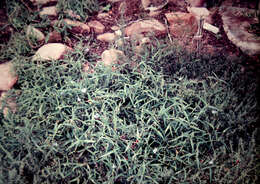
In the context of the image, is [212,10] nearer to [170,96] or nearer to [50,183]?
Result: [170,96]

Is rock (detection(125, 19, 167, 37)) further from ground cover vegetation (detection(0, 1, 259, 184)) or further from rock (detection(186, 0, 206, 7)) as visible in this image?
rock (detection(186, 0, 206, 7))

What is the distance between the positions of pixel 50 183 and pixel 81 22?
201 centimetres

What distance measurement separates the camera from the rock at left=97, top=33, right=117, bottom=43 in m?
2.75

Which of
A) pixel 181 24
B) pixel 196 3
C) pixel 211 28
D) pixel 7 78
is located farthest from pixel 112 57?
pixel 196 3

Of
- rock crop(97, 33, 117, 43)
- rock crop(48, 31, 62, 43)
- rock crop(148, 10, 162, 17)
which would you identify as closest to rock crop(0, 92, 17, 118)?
rock crop(48, 31, 62, 43)

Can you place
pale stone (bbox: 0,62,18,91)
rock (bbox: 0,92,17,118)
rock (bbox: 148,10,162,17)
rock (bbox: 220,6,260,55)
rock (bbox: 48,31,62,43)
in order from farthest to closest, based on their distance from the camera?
rock (bbox: 148,10,162,17)
rock (bbox: 48,31,62,43)
rock (bbox: 220,6,260,55)
pale stone (bbox: 0,62,18,91)
rock (bbox: 0,92,17,118)

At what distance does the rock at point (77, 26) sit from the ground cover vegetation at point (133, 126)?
0.48 meters

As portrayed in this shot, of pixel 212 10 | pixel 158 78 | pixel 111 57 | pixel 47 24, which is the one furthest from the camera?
pixel 212 10

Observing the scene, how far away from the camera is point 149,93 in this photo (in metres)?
2.11

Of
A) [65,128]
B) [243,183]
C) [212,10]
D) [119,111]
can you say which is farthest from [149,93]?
[212,10]

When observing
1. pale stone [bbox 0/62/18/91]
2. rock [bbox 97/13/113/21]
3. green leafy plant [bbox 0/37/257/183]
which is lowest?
green leafy plant [bbox 0/37/257/183]

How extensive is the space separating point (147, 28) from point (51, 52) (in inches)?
47.4

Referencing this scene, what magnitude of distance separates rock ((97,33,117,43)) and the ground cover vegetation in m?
0.47

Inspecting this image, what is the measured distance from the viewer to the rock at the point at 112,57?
7.80 feet
